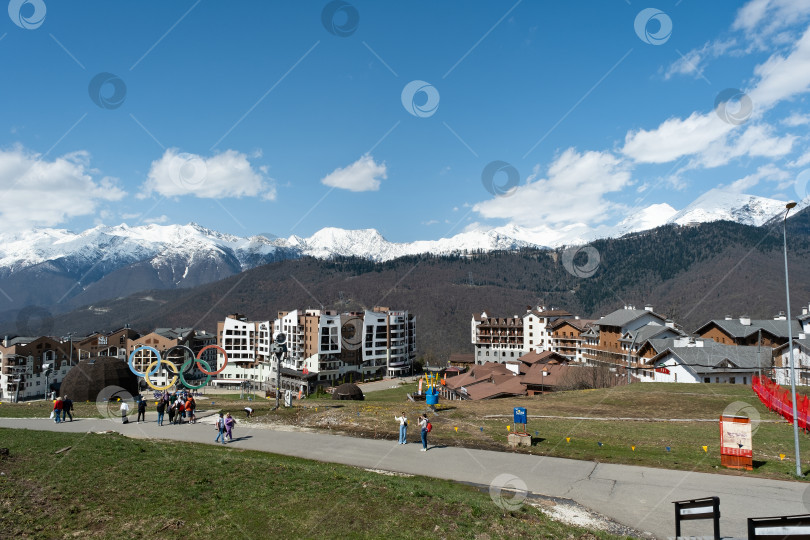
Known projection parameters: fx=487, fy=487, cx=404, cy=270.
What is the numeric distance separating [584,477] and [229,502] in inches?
515

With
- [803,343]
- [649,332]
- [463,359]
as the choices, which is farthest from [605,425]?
[463,359]

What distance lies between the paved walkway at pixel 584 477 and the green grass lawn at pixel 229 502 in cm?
242

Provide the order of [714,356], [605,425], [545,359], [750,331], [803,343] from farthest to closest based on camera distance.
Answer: [545,359], [750,331], [803,343], [714,356], [605,425]

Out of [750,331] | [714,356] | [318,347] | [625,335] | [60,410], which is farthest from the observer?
[318,347]

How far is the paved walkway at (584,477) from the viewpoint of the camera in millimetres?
15180

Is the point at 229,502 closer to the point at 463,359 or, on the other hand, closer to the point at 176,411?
the point at 176,411

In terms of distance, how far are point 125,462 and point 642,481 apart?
769 inches

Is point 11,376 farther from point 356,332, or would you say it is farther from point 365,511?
point 365,511

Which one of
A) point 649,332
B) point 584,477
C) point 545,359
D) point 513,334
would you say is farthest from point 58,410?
point 513,334

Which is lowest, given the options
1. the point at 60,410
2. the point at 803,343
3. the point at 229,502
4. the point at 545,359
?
the point at 545,359

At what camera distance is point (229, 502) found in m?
14.8

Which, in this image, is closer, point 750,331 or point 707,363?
point 707,363

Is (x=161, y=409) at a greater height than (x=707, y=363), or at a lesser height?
greater

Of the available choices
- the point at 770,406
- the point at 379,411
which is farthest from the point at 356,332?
the point at 770,406
